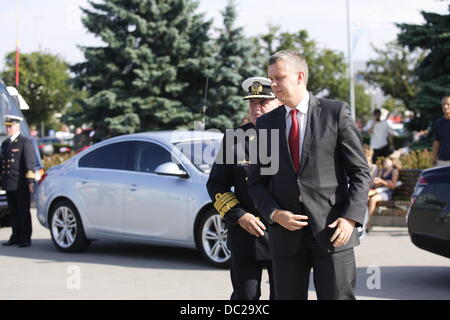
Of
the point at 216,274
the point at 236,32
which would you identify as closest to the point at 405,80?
the point at 236,32

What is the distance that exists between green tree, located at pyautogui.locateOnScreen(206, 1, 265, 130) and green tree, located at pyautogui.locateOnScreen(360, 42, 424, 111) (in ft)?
52.5

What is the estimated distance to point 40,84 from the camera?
1882 inches

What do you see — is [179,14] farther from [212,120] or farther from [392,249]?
[392,249]

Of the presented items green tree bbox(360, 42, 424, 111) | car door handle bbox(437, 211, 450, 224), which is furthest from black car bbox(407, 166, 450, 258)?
green tree bbox(360, 42, 424, 111)

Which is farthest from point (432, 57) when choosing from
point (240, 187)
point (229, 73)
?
point (240, 187)

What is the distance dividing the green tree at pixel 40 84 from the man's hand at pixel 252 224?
145ft

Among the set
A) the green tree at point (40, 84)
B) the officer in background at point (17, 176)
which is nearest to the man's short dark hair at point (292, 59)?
the officer in background at point (17, 176)

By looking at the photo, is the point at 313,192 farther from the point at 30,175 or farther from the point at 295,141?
the point at 30,175

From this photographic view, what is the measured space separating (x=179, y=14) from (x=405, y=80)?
18.7 metres

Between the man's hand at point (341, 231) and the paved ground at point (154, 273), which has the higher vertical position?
the man's hand at point (341, 231)

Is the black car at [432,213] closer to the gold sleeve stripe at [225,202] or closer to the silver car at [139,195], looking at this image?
the silver car at [139,195]

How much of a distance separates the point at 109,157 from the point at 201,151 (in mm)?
1427

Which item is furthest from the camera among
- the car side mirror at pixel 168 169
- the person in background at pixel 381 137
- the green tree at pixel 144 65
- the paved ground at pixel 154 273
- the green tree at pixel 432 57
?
the green tree at pixel 144 65

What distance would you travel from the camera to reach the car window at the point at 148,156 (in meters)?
10.2
